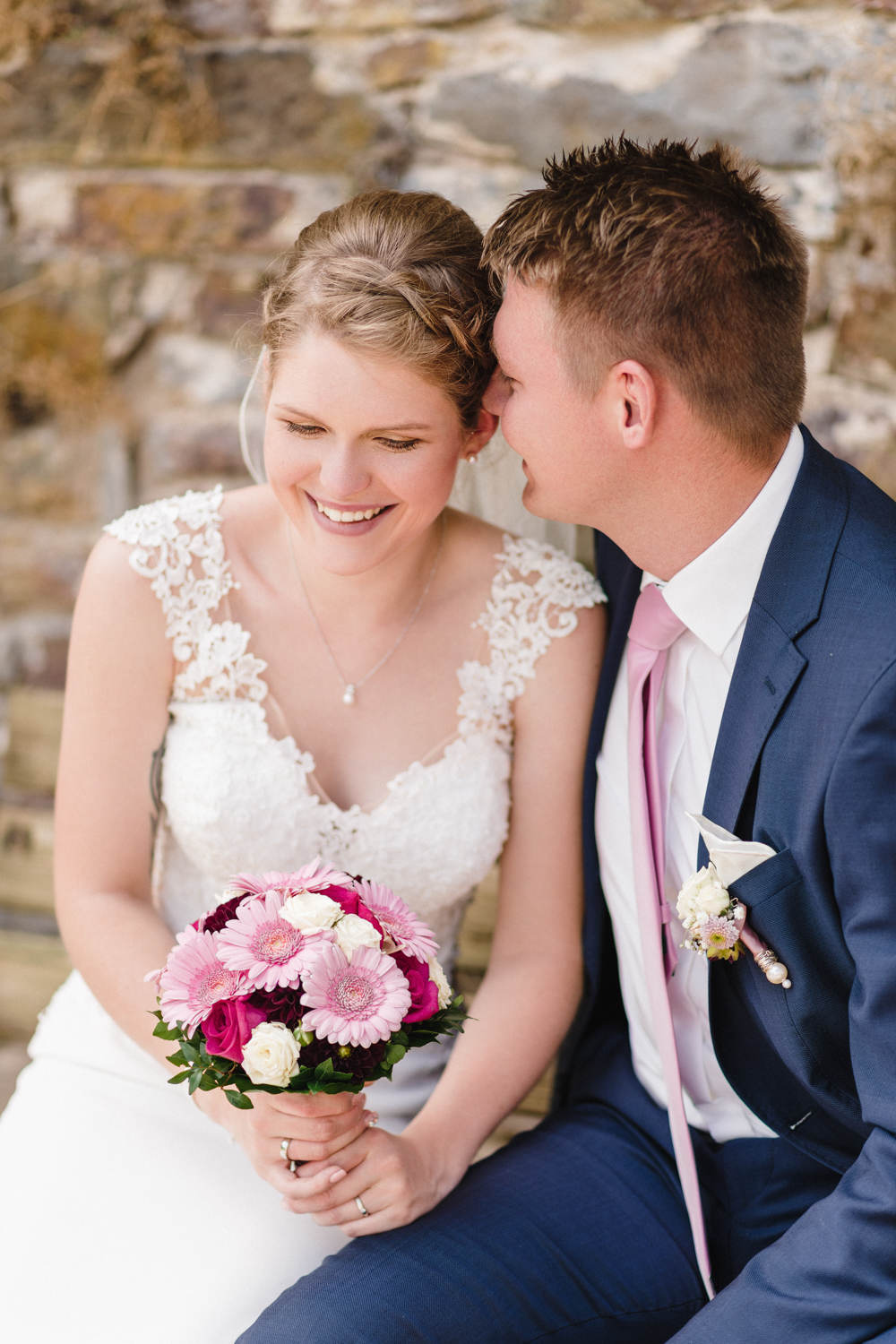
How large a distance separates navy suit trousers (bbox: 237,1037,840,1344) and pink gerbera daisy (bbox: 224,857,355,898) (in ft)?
1.87

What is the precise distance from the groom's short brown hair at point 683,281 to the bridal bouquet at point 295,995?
84 cm

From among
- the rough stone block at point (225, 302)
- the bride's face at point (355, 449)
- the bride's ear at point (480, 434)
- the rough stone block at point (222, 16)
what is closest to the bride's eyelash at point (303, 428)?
the bride's face at point (355, 449)

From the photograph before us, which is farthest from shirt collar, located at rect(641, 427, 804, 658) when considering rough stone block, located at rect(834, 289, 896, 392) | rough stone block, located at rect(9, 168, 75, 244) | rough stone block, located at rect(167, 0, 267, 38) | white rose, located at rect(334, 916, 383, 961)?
rough stone block, located at rect(9, 168, 75, 244)

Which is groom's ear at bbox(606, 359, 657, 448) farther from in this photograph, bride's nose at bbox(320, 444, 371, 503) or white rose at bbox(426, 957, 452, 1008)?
white rose at bbox(426, 957, 452, 1008)

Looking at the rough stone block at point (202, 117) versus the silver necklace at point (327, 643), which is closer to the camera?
the silver necklace at point (327, 643)

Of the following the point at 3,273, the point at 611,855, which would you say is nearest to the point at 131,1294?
the point at 611,855

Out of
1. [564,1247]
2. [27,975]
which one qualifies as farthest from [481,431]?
[27,975]

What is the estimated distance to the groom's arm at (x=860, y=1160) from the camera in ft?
4.75

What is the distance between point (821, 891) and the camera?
1576 millimetres

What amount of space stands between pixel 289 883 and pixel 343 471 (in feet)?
2.10

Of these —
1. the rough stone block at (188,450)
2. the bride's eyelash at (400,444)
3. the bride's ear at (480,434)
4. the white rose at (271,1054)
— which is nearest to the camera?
the white rose at (271,1054)

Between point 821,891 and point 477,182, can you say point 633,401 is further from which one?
point 477,182

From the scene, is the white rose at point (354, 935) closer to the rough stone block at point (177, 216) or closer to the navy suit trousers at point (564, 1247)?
the navy suit trousers at point (564, 1247)

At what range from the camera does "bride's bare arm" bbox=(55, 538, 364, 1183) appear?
1.97m
